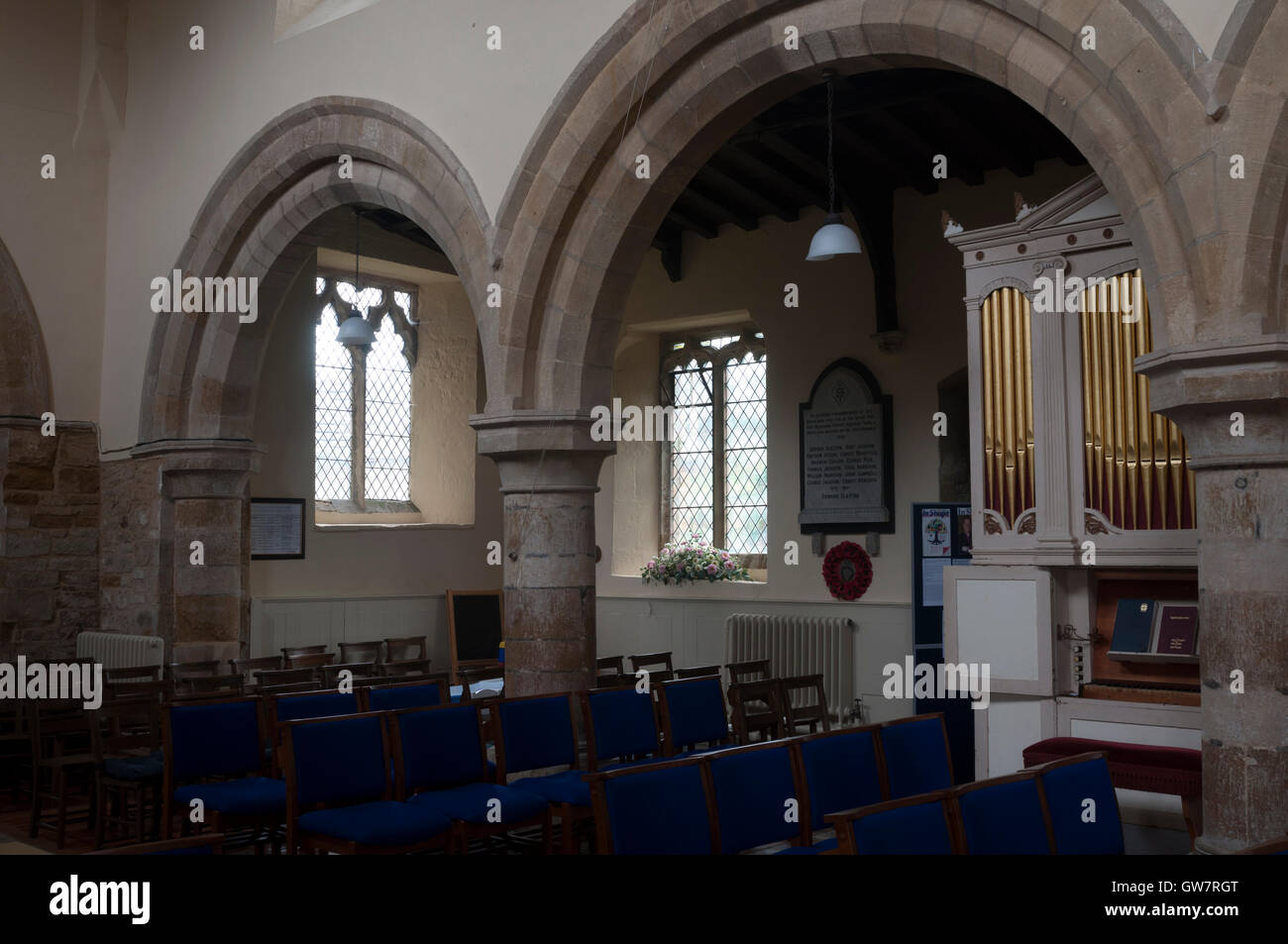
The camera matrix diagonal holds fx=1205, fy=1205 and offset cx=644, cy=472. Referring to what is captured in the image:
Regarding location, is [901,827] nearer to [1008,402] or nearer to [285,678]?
[1008,402]

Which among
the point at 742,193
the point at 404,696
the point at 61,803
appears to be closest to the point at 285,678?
the point at 61,803

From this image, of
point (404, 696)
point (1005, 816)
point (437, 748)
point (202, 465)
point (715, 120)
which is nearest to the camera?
point (1005, 816)

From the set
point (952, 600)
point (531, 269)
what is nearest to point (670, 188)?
point (531, 269)

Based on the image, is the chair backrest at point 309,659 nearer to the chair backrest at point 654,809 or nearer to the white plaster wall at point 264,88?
the white plaster wall at point 264,88

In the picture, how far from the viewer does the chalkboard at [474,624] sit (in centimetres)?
1038

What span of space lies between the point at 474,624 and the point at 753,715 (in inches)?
206

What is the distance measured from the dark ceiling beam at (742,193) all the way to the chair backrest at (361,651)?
14.3 feet

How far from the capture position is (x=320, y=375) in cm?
1035

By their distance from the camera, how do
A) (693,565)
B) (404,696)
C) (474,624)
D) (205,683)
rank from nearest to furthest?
(404,696) → (205,683) → (693,565) → (474,624)

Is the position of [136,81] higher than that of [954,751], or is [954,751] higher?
[136,81]

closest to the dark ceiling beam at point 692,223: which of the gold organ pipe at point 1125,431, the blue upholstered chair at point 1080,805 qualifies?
the gold organ pipe at point 1125,431

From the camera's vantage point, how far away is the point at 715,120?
5.52 metres

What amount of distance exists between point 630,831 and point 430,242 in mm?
8292
